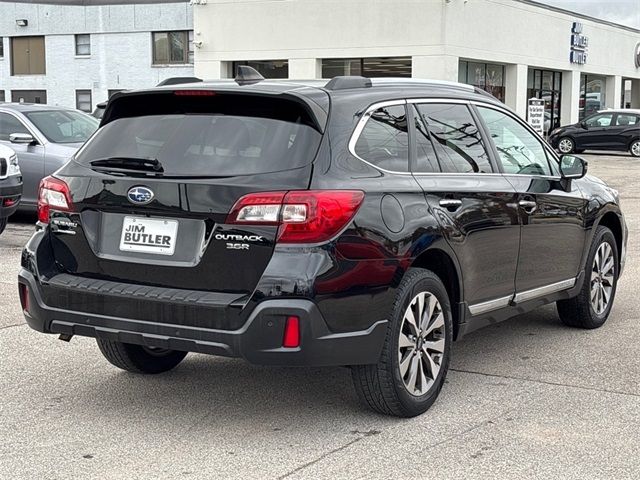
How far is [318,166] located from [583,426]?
5.98 ft

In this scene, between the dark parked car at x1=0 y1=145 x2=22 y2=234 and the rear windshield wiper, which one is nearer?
the rear windshield wiper

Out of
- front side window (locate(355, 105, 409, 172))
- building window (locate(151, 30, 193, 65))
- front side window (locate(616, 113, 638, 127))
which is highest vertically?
building window (locate(151, 30, 193, 65))

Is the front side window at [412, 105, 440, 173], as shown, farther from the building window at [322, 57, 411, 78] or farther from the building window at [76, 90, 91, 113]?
the building window at [76, 90, 91, 113]

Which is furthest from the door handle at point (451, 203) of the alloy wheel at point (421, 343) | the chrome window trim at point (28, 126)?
the chrome window trim at point (28, 126)

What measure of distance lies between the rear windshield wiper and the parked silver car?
823cm

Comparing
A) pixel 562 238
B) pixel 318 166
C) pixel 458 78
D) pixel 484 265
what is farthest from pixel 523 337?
pixel 458 78

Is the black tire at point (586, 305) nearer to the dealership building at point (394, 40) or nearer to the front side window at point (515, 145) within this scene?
the front side window at point (515, 145)

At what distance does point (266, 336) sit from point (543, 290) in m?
2.48

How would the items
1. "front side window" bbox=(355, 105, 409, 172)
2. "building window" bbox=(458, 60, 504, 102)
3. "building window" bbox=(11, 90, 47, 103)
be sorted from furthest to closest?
1. "building window" bbox=(11, 90, 47, 103)
2. "building window" bbox=(458, 60, 504, 102)
3. "front side window" bbox=(355, 105, 409, 172)

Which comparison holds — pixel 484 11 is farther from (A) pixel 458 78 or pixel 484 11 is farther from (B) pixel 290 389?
(B) pixel 290 389

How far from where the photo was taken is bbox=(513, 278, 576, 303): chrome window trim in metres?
5.99

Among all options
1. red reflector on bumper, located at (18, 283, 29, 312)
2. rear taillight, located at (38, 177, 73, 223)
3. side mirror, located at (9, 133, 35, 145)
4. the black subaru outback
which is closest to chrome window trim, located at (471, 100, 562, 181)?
the black subaru outback

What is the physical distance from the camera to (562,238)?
6.39 m

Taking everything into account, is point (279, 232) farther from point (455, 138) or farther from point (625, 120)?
point (625, 120)
